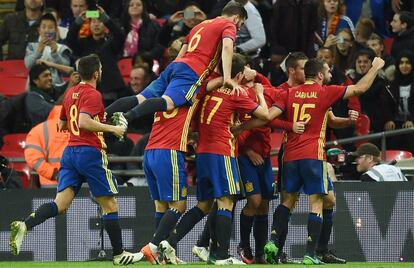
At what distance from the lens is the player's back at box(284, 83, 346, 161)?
600 inches

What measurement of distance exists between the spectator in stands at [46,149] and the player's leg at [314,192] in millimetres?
4035

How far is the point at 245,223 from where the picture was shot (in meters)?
15.9

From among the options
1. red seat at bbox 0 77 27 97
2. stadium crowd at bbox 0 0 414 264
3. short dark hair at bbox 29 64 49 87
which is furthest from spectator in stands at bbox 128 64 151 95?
red seat at bbox 0 77 27 97

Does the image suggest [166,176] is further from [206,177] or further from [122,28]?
[122,28]

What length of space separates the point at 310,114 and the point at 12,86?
7.59 meters

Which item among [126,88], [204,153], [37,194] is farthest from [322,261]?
[126,88]

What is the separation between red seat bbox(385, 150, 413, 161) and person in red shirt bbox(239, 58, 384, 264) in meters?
4.07

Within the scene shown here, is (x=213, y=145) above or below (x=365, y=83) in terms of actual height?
below

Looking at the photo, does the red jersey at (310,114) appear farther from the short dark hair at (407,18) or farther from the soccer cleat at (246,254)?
the short dark hair at (407,18)

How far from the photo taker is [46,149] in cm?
1830

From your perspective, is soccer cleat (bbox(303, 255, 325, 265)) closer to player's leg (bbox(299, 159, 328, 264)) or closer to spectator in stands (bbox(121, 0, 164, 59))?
player's leg (bbox(299, 159, 328, 264))

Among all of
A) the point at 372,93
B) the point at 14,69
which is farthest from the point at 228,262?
the point at 14,69

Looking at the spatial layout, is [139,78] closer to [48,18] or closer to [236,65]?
[48,18]

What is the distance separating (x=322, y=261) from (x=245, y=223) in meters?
0.96
